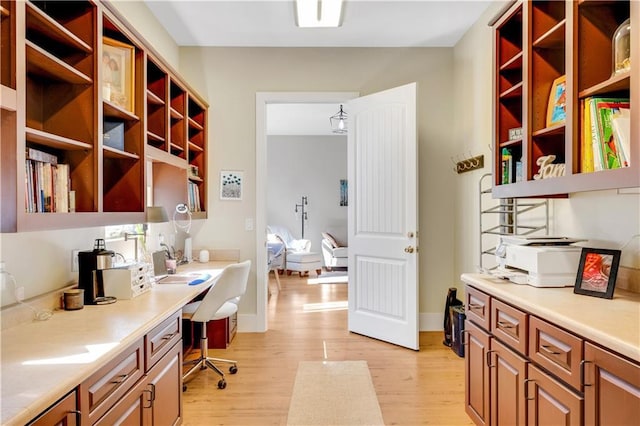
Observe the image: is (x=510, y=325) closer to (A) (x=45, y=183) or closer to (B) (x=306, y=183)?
(A) (x=45, y=183)

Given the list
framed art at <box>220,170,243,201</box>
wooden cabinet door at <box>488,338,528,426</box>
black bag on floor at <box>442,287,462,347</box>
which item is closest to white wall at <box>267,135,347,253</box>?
framed art at <box>220,170,243,201</box>

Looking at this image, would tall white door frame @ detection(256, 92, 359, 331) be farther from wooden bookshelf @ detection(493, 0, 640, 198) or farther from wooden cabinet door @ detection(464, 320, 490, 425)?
wooden cabinet door @ detection(464, 320, 490, 425)

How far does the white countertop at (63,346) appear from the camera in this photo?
1011mm

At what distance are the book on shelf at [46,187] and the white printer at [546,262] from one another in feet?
7.34

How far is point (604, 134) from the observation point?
5.25 feet

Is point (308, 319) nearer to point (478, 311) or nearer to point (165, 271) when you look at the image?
point (165, 271)

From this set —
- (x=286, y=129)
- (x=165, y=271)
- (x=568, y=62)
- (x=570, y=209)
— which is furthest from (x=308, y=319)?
(x=286, y=129)

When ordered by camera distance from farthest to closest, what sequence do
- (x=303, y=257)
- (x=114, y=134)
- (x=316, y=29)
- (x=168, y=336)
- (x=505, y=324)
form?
(x=303, y=257) < (x=316, y=29) < (x=114, y=134) < (x=168, y=336) < (x=505, y=324)

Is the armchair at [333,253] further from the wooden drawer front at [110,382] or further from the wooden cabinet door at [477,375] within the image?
the wooden drawer front at [110,382]

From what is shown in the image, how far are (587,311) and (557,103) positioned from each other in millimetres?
1097

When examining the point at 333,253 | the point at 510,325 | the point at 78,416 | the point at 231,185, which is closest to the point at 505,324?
the point at 510,325

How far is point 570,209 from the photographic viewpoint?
86.3 inches

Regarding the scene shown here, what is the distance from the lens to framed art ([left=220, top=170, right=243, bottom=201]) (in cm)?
395

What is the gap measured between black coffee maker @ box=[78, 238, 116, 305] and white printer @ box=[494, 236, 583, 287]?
2.16 m
